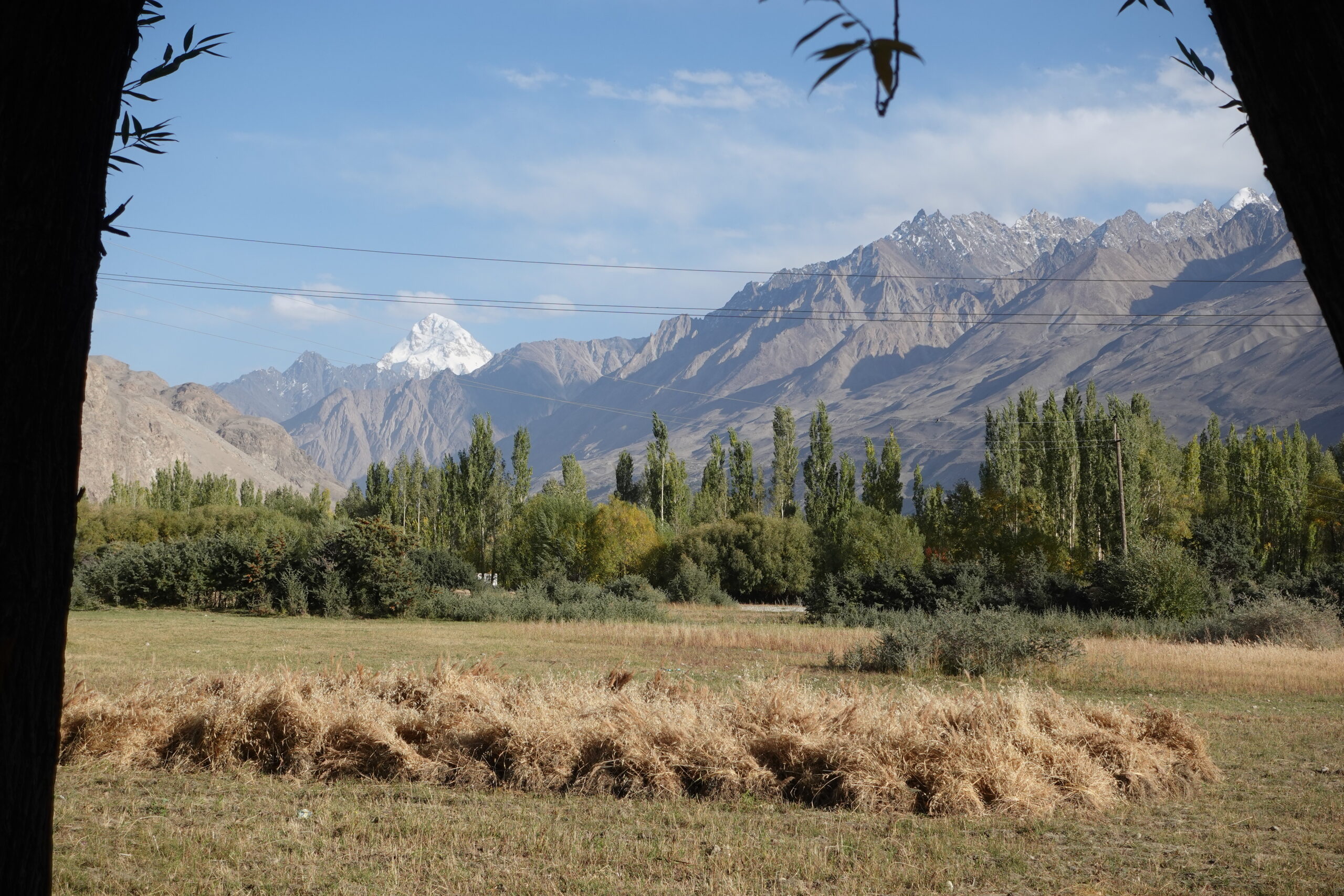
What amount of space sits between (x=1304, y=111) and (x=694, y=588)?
4772 centimetres

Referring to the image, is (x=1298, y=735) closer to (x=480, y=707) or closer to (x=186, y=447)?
(x=480, y=707)

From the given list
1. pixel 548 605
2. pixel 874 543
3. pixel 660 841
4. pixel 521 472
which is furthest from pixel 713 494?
pixel 660 841

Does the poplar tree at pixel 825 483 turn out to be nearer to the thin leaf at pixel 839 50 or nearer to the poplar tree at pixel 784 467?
the poplar tree at pixel 784 467

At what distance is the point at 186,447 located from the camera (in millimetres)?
180375

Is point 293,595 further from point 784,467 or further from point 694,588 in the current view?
point 784,467

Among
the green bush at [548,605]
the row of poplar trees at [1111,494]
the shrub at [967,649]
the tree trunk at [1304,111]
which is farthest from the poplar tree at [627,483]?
the tree trunk at [1304,111]

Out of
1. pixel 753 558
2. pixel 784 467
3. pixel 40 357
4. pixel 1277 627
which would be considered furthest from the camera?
pixel 784 467

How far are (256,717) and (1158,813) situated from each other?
8220 millimetres

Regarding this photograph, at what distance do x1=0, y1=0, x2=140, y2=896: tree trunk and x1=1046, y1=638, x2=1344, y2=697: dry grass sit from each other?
18.5m

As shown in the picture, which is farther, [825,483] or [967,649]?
[825,483]

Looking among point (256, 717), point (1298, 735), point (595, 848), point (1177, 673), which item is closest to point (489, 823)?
point (595, 848)

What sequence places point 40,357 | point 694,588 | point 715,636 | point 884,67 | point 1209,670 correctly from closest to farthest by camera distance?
point 884,67 → point 40,357 → point 1209,670 → point 715,636 → point 694,588

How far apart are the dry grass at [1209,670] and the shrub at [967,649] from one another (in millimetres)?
546

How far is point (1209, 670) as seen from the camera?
19.4 metres
